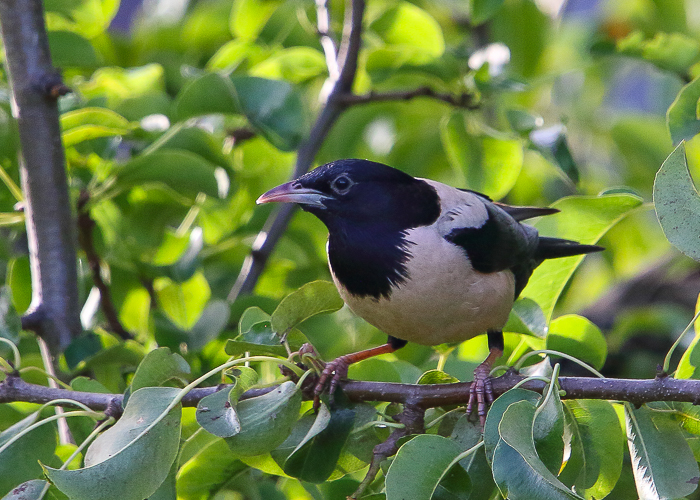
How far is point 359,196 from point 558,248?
87 cm

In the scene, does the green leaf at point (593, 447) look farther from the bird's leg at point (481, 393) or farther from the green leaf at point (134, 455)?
the green leaf at point (134, 455)

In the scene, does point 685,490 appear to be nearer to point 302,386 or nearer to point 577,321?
point 577,321

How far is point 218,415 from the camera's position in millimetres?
1945

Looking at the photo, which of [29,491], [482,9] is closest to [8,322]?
[29,491]

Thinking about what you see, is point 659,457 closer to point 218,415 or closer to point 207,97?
point 218,415

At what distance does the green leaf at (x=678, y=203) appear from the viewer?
1.98m

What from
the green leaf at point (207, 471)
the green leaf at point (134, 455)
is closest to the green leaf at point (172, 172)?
the green leaf at point (207, 471)

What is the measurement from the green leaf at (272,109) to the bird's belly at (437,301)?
63 cm

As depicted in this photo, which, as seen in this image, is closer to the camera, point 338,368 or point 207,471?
point 207,471

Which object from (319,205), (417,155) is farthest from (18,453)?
(417,155)

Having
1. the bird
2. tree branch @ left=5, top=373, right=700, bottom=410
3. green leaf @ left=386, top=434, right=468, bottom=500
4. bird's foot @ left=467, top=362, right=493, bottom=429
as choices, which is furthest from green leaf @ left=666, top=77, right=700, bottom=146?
green leaf @ left=386, top=434, right=468, bottom=500

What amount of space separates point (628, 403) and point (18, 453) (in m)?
1.66

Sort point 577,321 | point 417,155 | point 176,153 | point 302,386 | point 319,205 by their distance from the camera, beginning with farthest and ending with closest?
point 417,155, point 176,153, point 319,205, point 577,321, point 302,386

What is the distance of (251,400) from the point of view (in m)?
2.06
